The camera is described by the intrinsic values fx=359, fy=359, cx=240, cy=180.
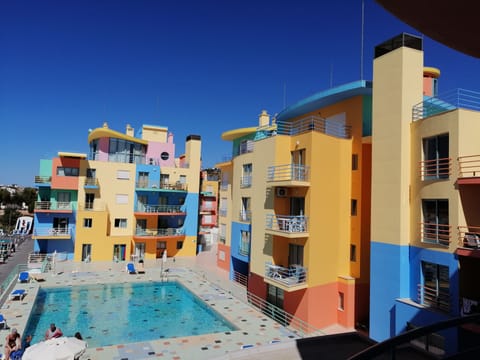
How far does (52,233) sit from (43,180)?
5085 mm

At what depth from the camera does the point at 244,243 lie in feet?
82.1

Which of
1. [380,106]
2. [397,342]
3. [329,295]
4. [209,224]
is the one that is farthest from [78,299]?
[209,224]

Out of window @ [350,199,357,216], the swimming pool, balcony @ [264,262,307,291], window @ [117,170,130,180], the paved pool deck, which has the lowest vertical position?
the swimming pool

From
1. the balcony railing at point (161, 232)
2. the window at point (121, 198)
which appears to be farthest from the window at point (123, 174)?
the balcony railing at point (161, 232)

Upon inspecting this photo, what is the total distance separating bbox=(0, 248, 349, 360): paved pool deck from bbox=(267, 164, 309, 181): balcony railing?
728 cm

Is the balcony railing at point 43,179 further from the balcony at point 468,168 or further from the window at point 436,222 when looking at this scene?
the balcony at point 468,168

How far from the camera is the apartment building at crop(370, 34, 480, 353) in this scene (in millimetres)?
12641

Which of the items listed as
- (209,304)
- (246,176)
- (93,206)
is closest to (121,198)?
(93,206)

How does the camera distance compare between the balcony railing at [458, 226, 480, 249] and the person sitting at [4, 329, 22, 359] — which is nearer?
the person sitting at [4, 329, 22, 359]

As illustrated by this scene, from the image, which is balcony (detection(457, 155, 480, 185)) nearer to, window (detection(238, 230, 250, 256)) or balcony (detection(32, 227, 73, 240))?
window (detection(238, 230, 250, 256))

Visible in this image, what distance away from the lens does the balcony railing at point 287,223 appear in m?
17.7

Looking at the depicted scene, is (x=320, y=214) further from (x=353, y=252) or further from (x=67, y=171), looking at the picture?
(x=67, y=171)

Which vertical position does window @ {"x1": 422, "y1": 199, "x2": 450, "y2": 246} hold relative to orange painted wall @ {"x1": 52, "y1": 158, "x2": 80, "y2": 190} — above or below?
below

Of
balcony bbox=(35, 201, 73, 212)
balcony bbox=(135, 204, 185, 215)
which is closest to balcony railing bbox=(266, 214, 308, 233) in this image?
balcony bbox=(135, 204, 185, 215)
